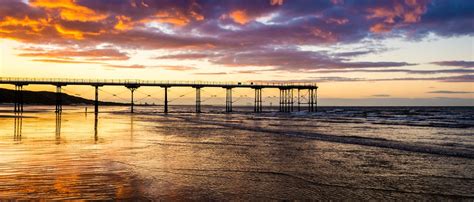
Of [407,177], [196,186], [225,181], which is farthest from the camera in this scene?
[407,177]

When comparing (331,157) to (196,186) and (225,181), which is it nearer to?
(225,181)

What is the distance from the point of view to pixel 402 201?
6.68 m

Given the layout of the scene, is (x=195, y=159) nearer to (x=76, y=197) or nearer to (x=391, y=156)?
(x=76, y=197)

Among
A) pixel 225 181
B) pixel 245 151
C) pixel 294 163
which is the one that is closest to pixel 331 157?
pixel 294 163

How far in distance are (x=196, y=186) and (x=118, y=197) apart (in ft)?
5.23

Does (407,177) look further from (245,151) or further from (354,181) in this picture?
(245,151)

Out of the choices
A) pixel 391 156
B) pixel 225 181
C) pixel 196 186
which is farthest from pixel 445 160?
pixel 196 186

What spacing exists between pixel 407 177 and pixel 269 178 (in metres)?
3.30

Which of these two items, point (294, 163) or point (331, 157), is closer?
point (294, 163)

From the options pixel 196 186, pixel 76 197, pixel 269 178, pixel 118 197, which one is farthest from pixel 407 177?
pixel 76 197

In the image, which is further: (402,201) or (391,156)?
(391,156)

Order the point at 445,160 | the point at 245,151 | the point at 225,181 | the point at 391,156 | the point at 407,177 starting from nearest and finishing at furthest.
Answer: the point at 225,181, the point at 407,177, the point at 445,160, the point at 391,156, the point at 245,151

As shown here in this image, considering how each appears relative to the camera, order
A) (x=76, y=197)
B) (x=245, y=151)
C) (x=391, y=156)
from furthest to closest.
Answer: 1. (x=245, y=151)
2. (x=391, y=156)
3. (x=76, y=197)

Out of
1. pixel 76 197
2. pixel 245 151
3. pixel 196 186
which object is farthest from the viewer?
pixel 245 151
